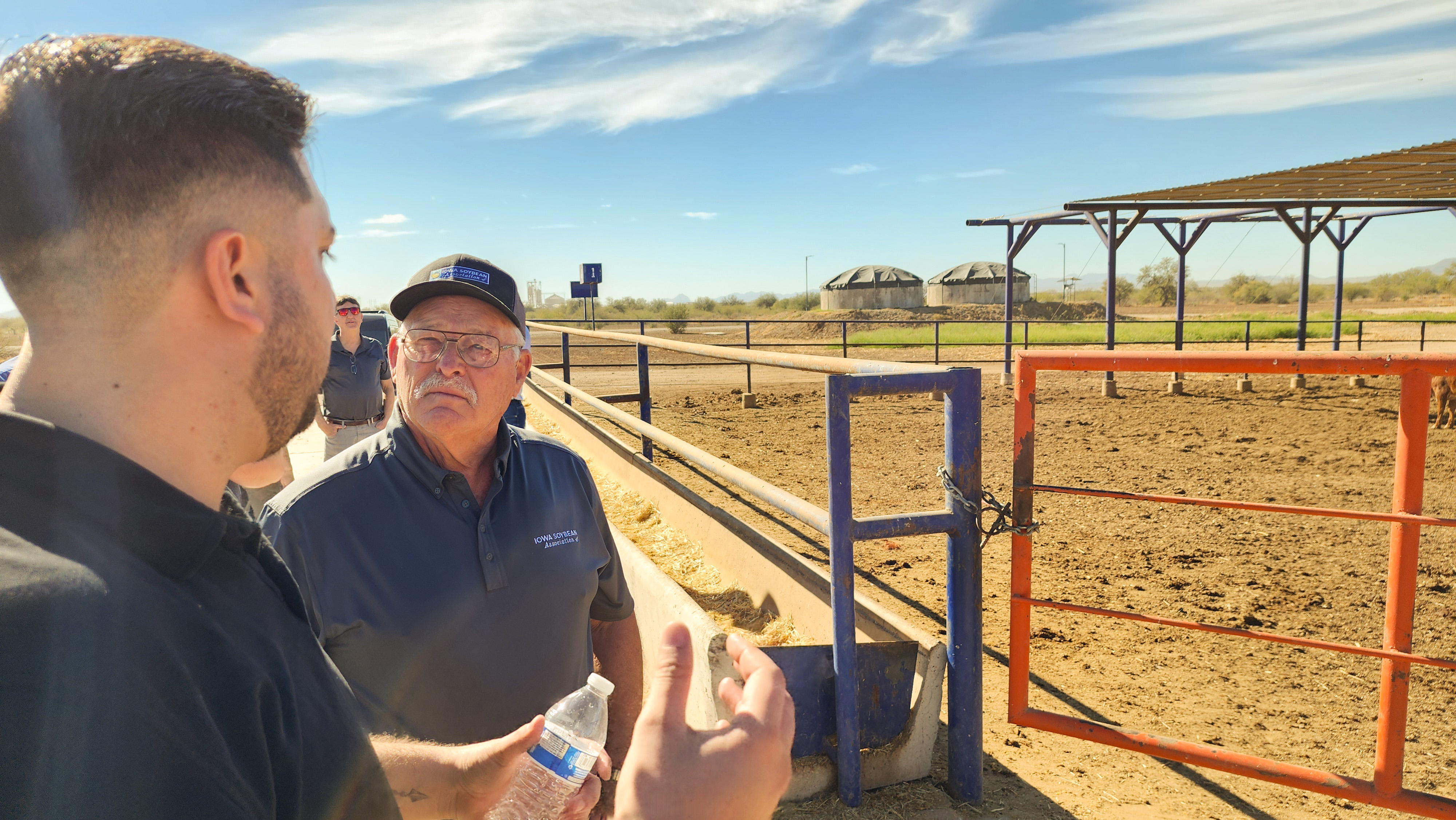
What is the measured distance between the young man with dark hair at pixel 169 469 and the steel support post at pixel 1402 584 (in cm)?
207

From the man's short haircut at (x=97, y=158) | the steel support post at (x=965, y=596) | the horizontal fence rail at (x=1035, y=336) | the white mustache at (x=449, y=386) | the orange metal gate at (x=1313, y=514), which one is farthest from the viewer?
the horizontal fence rail at (x=1035, y=336)

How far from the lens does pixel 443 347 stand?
6.66 ft

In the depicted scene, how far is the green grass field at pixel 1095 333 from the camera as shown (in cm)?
2314

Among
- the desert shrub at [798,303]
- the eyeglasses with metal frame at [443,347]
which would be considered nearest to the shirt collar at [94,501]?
the eyeglasses with metal frame at [443,347]

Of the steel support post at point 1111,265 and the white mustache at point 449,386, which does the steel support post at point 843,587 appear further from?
the steel support post at point 1111,265

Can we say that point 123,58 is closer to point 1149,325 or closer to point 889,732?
point 889,732

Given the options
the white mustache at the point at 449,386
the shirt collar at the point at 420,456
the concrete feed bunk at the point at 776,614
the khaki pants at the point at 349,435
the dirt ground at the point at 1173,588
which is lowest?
the dirt ground at the point at 1173,588

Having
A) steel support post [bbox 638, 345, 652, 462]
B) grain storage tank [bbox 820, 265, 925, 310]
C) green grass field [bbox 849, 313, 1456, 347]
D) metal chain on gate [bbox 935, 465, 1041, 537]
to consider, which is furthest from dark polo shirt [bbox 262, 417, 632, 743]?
grain storage tank [bbox 820, 265, 925, 310]

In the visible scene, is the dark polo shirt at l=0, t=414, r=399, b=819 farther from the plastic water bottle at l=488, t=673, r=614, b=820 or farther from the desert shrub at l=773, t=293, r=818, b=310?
the desert shrub at l=773, t=293, r=818, b=310

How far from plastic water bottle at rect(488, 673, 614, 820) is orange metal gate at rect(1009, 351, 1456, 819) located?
1555 mm

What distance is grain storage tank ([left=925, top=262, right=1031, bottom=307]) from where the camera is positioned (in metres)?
46.5

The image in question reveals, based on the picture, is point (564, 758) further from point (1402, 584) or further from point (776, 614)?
point (776, 614)

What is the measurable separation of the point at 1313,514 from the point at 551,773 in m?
2.19

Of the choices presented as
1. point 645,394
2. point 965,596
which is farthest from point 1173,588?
point 645,394
